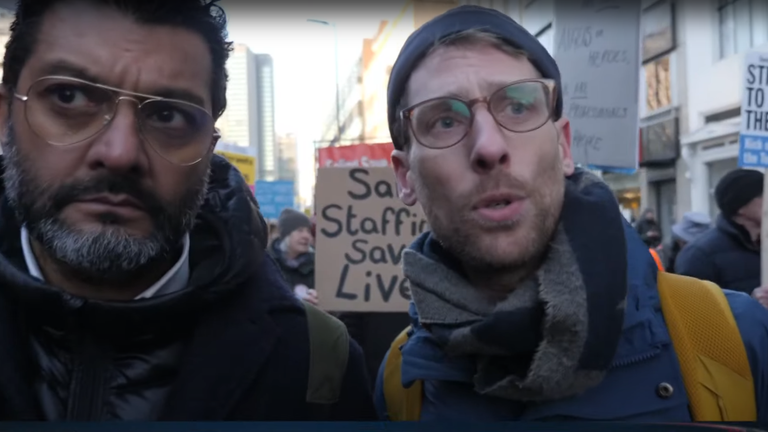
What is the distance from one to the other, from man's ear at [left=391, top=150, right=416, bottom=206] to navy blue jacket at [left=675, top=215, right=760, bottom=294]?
2.88 meters

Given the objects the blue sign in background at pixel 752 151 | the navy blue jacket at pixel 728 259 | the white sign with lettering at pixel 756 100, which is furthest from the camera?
the blue sign in background at pixel 752 151

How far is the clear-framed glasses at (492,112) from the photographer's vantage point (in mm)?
1456

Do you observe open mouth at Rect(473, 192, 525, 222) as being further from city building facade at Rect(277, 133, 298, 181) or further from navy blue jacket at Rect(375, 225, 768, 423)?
city building facade at Rect(277, 133, 298, 181)

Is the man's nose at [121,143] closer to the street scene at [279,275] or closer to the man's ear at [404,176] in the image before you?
the street scene at [279,275]

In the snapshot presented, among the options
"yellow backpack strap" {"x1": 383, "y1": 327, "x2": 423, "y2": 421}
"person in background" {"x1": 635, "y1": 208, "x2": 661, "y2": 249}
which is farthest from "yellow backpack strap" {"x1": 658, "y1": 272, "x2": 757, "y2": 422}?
"person in background" {"x1": 635, "y1": 208, "x2": 661, "y2": 249}

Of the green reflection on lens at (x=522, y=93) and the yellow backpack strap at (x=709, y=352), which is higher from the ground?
the green reflection on lens at (x=522, y=93)

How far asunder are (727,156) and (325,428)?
11.3 meters

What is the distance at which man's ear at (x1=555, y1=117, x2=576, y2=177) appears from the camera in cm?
159

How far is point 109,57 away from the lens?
1342 millimetres

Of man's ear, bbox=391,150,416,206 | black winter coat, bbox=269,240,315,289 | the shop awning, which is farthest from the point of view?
the shop awning

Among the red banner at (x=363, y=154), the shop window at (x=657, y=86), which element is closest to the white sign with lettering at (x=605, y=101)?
the red banner at (x=363, y=154)

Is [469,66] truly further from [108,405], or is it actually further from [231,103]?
[108,405]

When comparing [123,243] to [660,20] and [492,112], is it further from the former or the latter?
[660,20]

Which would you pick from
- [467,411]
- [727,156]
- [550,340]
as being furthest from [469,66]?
[727,156]
